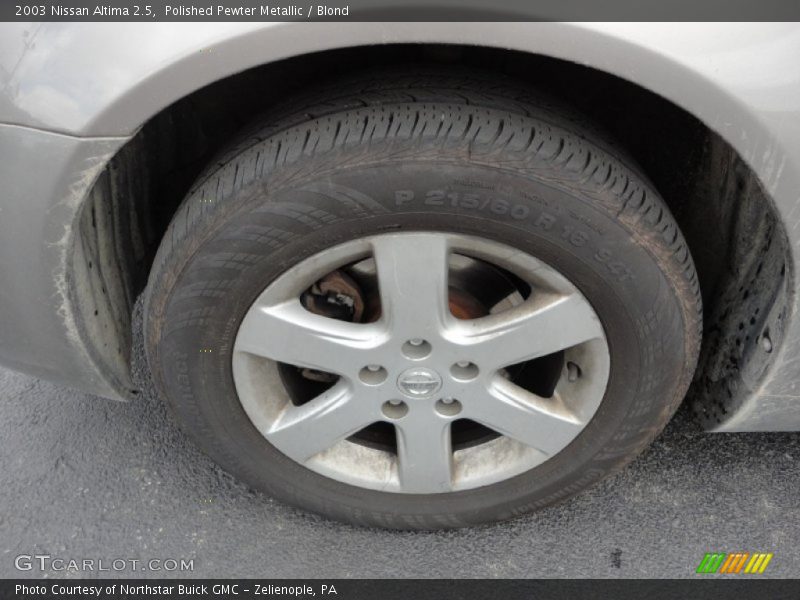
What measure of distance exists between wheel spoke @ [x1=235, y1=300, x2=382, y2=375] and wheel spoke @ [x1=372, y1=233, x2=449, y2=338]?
84 millimetres

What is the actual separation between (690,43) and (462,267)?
0.64 meters

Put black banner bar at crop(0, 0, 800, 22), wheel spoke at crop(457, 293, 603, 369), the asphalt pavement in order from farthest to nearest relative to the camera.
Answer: the asphalt pavement
wheel spoke at crop(457, 293, 603, 369)
black banner bar at crop(0, 0, 800, 22)

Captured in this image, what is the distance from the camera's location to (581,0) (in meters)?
1.22

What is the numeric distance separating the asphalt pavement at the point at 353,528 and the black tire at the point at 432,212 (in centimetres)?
39

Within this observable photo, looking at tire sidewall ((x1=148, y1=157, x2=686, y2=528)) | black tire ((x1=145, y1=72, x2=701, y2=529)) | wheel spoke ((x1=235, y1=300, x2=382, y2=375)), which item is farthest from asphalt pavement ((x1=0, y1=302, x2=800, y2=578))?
wheel spoke ((x1=235, y1=300, x2=382, y2=375))

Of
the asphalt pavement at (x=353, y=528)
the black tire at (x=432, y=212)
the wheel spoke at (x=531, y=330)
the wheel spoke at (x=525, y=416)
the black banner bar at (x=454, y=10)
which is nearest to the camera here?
the black banner bar at (x=454, y=10)

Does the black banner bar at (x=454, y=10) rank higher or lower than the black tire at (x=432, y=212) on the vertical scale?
higher

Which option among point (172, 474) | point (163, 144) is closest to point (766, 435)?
point (172, 474)

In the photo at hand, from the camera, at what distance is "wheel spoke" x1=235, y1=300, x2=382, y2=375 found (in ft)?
5.15
